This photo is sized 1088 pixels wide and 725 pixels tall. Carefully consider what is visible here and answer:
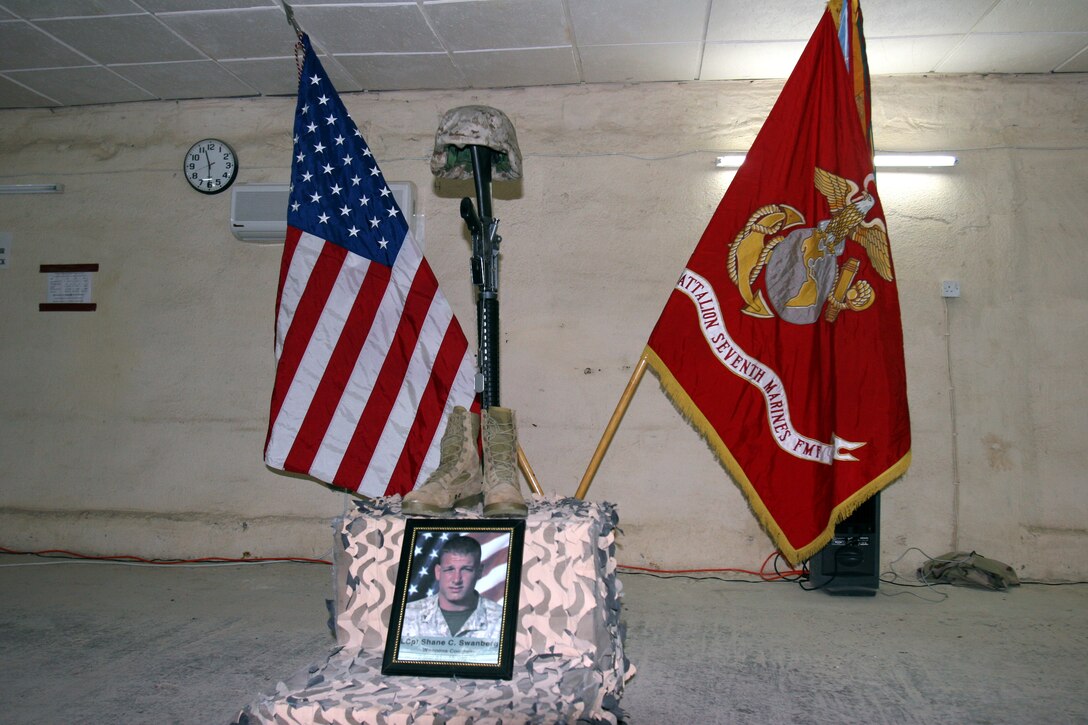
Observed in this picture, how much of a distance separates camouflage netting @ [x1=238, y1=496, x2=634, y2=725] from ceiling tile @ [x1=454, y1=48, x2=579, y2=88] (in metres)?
2.15

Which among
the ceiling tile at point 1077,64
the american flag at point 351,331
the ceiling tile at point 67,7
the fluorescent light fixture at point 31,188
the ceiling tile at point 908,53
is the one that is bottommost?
the american flag at point 351,331

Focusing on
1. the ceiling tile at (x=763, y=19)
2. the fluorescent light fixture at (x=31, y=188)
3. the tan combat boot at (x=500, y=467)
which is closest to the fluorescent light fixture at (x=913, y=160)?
the ceiling tile at (x=763, y=19)

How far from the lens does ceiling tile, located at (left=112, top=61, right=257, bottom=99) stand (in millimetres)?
3512

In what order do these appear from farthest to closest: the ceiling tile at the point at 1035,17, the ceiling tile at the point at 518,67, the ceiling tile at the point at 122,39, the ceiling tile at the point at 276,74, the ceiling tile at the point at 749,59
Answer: the ceiling tile at the point at 276,74 < the ceiling tile at the point at 518,67 < the ceiling tile at the point at 749,59 < the ceiling tile at the point at 122,39 < the ceiling tile at the point at 1035,17

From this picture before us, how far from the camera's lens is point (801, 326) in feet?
8.14

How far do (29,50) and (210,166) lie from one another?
829mm

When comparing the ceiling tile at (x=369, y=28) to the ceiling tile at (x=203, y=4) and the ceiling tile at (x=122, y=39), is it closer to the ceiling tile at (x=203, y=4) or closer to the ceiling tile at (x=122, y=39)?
the ceiling tile at (x=203, y=4)

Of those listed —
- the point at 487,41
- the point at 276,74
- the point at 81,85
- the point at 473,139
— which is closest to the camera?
the point at 473,139

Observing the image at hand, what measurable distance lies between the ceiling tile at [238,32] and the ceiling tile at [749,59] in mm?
1745

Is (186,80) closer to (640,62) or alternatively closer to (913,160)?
(640,62)

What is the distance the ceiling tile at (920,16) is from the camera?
2.88m

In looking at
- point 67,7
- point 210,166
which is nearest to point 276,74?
point 210,166

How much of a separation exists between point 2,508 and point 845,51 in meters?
4.20

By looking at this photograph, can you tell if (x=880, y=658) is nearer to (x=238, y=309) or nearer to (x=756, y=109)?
(x=756, y=109)
